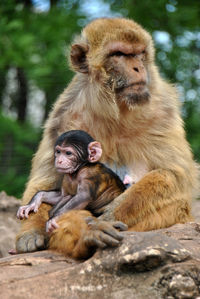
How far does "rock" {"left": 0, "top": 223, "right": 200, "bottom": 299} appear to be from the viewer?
369cm

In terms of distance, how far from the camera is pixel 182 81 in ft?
38.0

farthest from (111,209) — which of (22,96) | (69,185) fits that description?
(22,96)

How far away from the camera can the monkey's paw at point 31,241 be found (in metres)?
5.14

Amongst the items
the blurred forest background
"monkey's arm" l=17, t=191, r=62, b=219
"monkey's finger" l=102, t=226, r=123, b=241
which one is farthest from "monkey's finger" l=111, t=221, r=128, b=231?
the blurred forest background

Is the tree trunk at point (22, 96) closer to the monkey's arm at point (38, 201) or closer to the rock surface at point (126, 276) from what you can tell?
the monkey's arm at point (38, 201)

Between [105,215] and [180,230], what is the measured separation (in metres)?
0.76

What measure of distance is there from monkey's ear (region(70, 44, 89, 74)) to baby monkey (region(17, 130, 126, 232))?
0.91m

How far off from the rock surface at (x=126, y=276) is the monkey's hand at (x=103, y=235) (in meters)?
0.06

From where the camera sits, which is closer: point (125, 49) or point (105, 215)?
point (105, 215)

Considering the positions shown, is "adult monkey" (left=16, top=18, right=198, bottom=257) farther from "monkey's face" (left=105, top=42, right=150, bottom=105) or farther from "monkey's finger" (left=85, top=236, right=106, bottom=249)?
"monkey's finger" (left=85, top=236, right=106, bottom=249)

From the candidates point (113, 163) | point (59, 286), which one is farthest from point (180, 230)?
point (59, 286)

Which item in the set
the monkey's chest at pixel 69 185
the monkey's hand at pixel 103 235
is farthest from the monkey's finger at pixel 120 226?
the monkey's chest at pixel 69 185

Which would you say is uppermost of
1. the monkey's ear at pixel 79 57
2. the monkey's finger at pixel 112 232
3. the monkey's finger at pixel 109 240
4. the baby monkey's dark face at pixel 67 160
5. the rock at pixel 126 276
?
the monkey's ear at pixel 79 57

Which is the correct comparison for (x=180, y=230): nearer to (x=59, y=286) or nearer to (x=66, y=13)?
(x=59, y=286)
